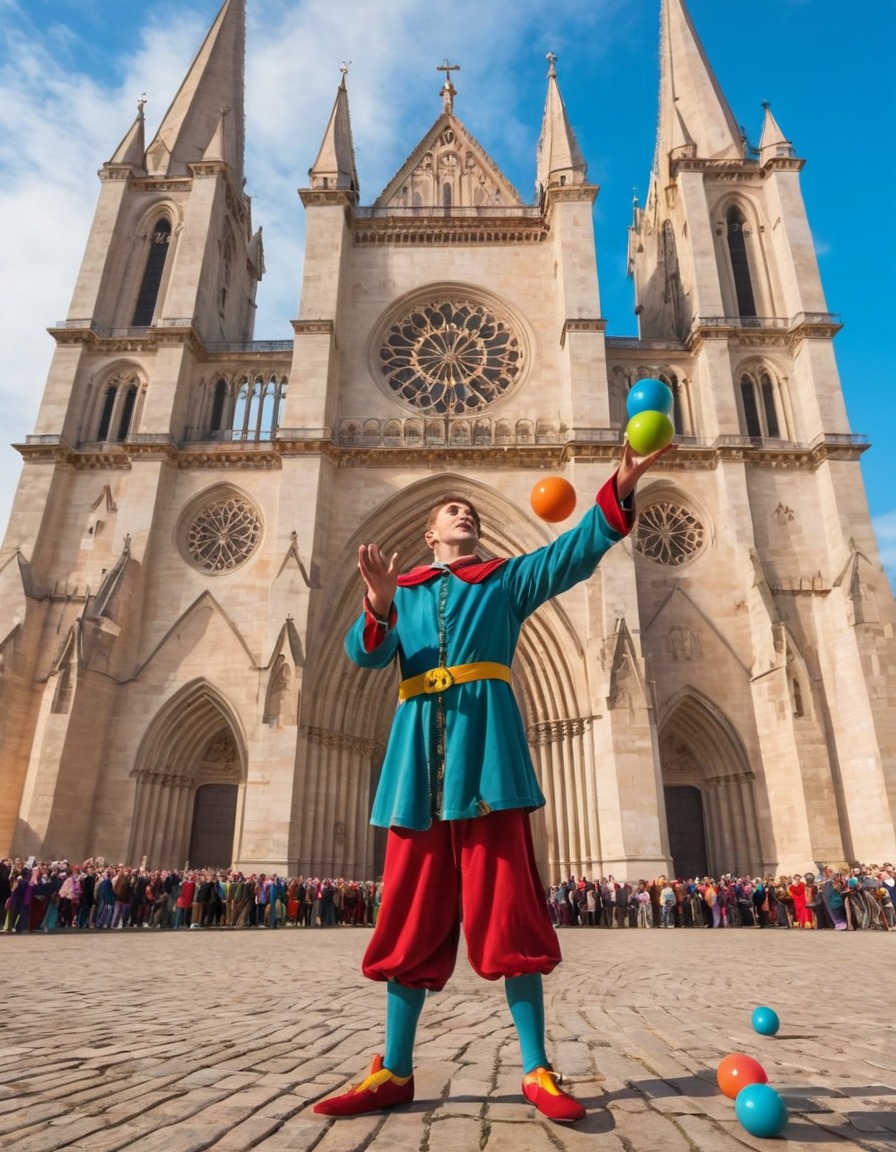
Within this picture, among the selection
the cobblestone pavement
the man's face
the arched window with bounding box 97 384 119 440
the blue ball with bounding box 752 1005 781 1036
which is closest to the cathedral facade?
the arched window with bounding box 97 384 119 440

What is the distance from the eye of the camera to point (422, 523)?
2019 cm

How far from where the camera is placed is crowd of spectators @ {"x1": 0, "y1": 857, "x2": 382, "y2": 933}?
Answer: 524 inches

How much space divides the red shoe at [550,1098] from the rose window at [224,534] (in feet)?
61.5

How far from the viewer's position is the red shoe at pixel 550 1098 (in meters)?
2.04

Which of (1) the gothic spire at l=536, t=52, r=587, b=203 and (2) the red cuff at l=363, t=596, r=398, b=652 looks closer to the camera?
(2) the red cuff at l=363, t=596, r=398, b=652

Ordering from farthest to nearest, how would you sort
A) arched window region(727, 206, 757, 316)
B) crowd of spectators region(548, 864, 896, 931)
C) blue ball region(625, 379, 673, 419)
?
1. arched window region(727, 206, 757, 316)
2. crowd of spectators region(548, 864, 896, 931)
3. blue ball region(625, 379, 673, 419)

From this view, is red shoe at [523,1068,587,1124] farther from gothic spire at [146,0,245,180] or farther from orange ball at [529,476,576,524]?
gothic spire at [146,0,245,180]

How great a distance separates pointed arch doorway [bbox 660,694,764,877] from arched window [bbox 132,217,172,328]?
769 inches

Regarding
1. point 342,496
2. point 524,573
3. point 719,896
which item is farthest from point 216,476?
point 524,573

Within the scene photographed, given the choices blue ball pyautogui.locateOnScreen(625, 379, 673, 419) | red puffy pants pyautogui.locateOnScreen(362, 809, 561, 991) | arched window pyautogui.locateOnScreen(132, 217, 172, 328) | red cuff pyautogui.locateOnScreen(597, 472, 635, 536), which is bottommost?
red puffy pants pyautogui.locateOnScreen(362, 809, 561, 991)

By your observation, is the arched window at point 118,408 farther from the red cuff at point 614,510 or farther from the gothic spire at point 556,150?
the red cuff at point 614,510

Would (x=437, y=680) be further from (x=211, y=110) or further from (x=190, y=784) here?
(x=211, y=110)

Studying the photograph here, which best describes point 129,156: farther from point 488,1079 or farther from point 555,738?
point 488,1079

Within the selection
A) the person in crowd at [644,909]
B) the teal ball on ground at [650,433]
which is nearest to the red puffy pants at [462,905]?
the teal ball on ground at [650,433]
